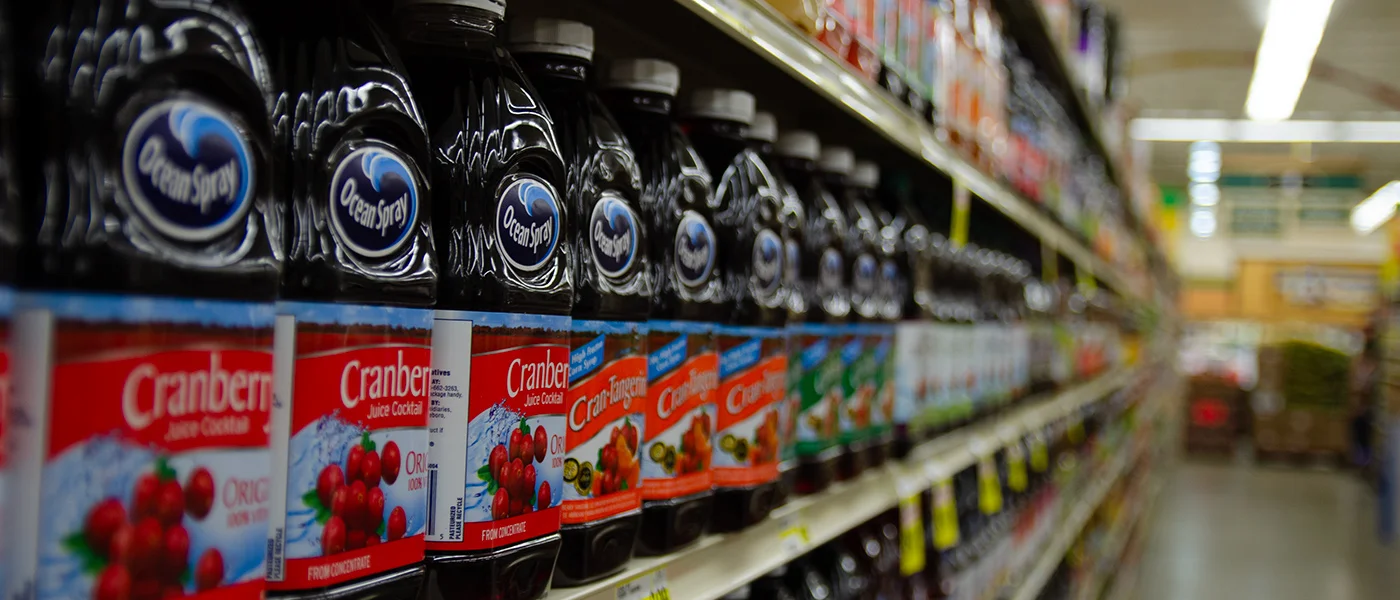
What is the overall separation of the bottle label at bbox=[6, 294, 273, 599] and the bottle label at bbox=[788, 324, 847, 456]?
3.06ft

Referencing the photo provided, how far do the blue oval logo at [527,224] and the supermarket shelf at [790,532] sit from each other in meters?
0.29

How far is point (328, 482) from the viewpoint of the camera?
68 centimetres

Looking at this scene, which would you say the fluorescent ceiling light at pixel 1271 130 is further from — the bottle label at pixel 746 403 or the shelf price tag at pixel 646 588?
the shelf price tag at pixel 646 588

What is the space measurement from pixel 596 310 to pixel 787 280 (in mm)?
427

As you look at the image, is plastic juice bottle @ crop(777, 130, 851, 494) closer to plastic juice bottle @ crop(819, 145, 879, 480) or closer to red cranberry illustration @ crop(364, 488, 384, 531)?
plastic juice bottle @ crop(819, 145, 879, 480)

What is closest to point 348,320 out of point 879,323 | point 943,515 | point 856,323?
point 856,323

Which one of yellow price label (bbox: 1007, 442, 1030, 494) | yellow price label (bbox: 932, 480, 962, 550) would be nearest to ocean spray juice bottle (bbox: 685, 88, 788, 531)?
yellow price label (bbox: 932, 480, 962, 550)

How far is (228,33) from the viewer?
58 cm

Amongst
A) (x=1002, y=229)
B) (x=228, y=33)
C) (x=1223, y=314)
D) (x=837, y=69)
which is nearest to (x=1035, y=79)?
(x=1002, y=229)

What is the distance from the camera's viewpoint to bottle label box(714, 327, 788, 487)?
1216 mm

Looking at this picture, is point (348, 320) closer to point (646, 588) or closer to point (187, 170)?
point (187, 170)

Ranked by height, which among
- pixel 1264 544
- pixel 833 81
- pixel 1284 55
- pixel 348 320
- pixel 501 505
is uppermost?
pixel 1284 55

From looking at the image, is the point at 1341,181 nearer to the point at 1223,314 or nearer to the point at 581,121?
the point at 1223,314

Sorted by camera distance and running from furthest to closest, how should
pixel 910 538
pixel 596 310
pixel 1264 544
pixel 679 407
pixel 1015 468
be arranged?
pixel 1264 544, pixel 1015 468, pixel 910 538, pixel 679 407, pixel 596 310
